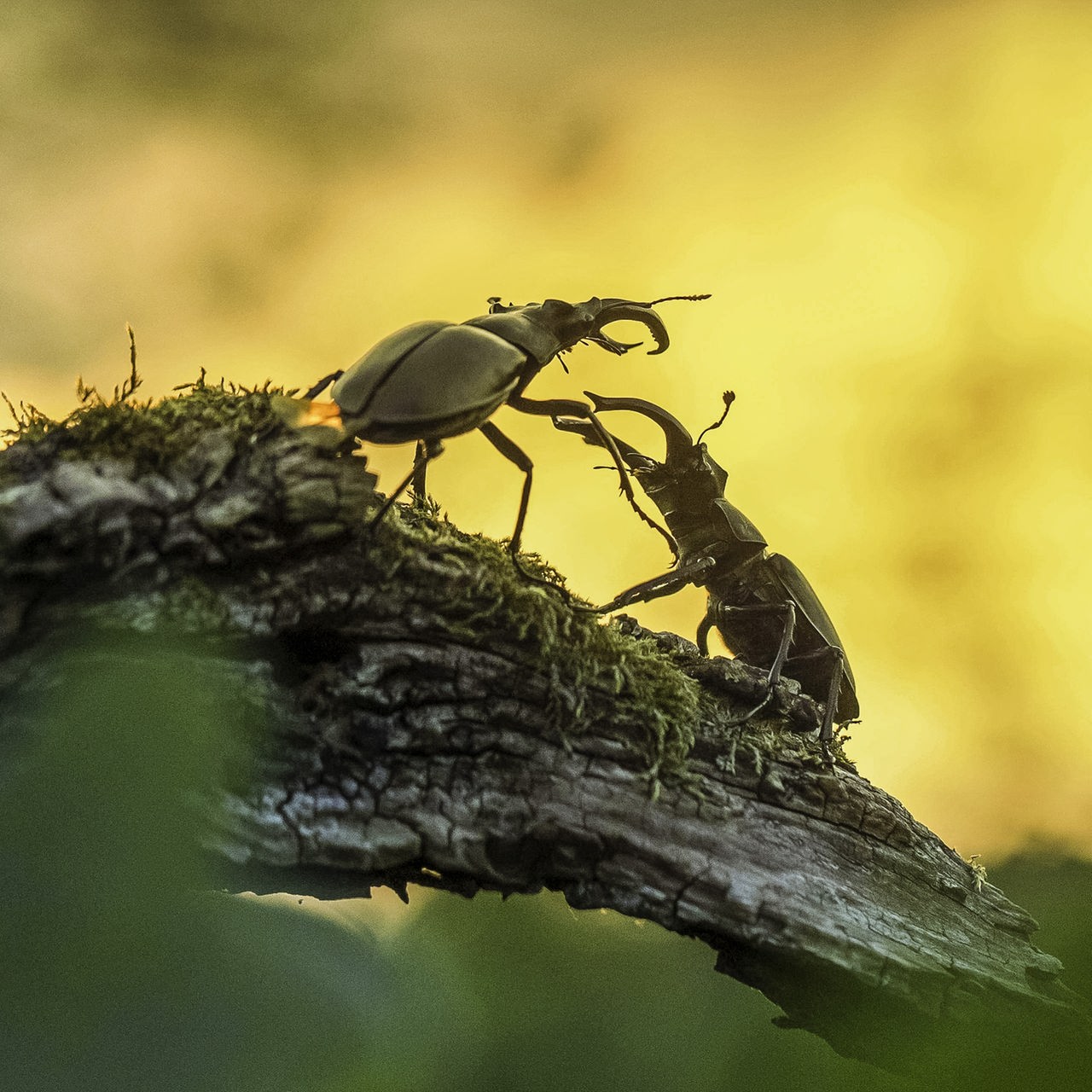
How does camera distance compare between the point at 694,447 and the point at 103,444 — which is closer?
the point at 103,444

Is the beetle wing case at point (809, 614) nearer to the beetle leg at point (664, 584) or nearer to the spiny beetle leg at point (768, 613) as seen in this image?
the spiny beetle leg at point (768, 613)

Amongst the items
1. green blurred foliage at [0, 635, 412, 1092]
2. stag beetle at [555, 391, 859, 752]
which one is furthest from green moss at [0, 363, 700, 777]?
stag beetle at [555, 391, 859, 752]

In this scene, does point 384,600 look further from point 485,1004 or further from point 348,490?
point 485,1004

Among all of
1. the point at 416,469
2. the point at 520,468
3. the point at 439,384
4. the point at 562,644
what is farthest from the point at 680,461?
the point at 439,384

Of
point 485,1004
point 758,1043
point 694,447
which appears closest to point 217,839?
point 485,1004

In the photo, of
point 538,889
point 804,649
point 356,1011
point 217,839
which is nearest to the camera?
point 356,1011

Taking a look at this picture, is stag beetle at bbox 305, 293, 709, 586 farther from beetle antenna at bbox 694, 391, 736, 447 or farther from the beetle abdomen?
beetle antenna at bbox 694, 391, 736, 447
